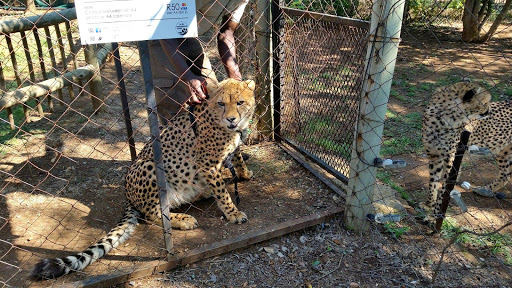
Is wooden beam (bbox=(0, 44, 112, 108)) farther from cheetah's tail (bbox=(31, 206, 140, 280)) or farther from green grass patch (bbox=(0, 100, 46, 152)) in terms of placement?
cheetah's tail (bbox=(31, 206, 140, 280))

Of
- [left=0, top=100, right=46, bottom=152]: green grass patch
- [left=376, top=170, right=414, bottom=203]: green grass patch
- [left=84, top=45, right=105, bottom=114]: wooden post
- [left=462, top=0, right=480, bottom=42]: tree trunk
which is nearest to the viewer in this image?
[left=376, top=170, right=414, bottom=203]: green grass patch

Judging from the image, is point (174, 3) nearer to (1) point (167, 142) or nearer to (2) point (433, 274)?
(1) point (167, 142)

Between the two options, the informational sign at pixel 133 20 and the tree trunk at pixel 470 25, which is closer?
the informational sign at pixel 133 20

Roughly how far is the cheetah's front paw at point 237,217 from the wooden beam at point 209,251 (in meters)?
0.22

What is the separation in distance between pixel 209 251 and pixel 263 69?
1.97m

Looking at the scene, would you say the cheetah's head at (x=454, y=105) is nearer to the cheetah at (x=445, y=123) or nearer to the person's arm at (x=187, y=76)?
the cheetah at (x=445, y=123)

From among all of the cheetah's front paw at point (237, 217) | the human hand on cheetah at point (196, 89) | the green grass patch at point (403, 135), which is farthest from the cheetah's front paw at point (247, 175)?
the green grass patch at point (403, 135)

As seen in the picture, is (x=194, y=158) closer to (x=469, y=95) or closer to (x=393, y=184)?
(x=393, y=184)

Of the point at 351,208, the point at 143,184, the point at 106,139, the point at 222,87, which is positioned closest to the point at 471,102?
the point at 351,208

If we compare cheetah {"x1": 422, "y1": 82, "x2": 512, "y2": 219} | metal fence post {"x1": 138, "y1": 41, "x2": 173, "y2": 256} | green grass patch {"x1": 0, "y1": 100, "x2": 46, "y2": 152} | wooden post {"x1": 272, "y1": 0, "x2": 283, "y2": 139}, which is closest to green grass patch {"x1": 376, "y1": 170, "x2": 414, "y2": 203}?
cheetah {"x1": 422, "y1": 82, "x2": 512, "y2": 219}

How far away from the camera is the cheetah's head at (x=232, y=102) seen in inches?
108

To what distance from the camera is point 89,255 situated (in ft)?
7.84

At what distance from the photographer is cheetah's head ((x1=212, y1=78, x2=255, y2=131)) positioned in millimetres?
2744

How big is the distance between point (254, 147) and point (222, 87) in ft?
4.68
